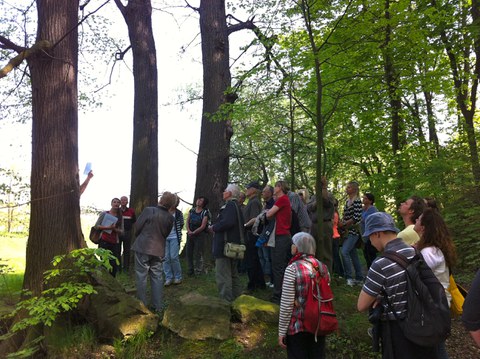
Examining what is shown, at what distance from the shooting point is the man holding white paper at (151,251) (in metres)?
5.80

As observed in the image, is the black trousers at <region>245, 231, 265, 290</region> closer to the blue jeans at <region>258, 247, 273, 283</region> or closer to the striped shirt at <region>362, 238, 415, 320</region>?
the blue jeans at <region>258, 247, 273, 283</region>

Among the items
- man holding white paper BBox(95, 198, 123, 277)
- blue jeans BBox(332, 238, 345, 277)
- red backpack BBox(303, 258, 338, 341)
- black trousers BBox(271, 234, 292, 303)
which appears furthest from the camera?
blue jeans BBox(332, 238, 345, 277)

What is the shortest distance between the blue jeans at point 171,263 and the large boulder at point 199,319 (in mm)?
2308

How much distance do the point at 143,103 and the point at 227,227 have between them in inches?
212

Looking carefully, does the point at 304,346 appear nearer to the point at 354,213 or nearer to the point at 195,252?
the point at 354,213

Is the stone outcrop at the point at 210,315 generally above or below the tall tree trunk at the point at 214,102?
below

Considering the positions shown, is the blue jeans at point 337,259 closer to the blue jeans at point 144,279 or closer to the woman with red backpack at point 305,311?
the blue jeans at point 144,279

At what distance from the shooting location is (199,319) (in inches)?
195

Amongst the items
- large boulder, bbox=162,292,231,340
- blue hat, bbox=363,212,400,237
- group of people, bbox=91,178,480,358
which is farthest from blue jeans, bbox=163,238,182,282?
blue hat, bbox=363,212,400,237

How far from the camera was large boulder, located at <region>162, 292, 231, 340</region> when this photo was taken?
15.7 feet

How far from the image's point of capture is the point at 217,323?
4906mm

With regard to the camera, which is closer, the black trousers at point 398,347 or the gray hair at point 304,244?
the black trousers at point 398,347

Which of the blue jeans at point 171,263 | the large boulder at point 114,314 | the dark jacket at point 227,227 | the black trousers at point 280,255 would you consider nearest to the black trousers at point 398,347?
the black trousers at point 280,255

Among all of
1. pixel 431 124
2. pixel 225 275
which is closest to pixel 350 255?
pixel 225 275
